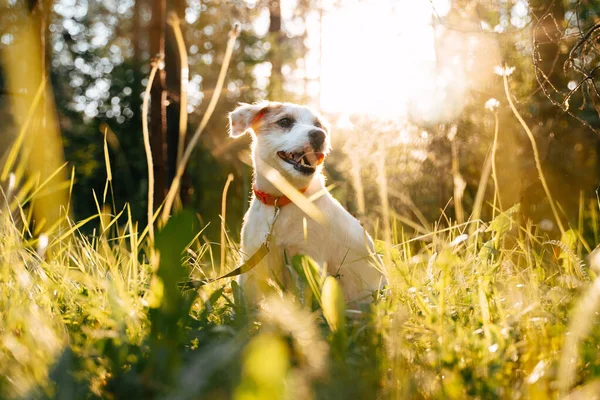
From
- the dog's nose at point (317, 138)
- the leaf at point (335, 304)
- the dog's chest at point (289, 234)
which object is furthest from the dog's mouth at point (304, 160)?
the leaf at point (335, 304)

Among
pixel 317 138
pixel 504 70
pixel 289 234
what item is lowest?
pixel 289 234

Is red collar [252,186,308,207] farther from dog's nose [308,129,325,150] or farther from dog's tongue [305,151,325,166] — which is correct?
dog's nose [308,129,325,150]

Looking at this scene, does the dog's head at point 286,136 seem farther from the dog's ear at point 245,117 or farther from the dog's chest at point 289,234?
the dog's chest at point 289,234

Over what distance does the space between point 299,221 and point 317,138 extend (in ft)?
2.73

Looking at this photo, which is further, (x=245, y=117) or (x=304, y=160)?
(x=245, y=117)

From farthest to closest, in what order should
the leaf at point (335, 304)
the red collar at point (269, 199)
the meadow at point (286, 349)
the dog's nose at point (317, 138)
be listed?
the dog's nose at point (317, 138) → the red collar at point (269, 199) → the leaf at point (335, 304) → the meadow at point (286, 349)

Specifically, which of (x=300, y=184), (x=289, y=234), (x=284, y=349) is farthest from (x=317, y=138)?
(x=284, y=349)

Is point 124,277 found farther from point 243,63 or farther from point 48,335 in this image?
point 243,63

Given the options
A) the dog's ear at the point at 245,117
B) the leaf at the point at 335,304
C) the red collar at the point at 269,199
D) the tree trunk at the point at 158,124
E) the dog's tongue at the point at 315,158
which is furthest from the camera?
the tree trunk at the point at 158,124

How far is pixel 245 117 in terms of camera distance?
16.4 feet

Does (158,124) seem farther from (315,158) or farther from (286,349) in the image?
(286,349)

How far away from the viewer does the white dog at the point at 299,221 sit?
380cm

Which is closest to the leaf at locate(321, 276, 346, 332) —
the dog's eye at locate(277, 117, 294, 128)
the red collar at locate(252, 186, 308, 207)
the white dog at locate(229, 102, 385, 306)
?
the white dog at locate(229, 102, 385, 306)

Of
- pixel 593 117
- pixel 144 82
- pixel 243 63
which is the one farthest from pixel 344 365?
pixel 243 63
